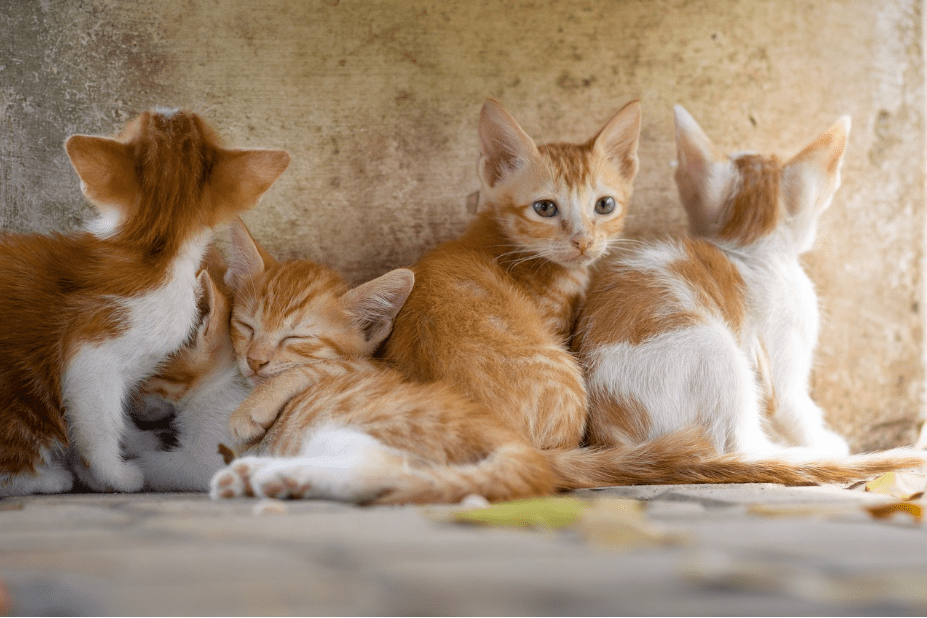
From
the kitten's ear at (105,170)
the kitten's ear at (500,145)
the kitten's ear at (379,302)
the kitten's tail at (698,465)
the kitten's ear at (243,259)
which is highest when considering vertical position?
the kitten's ear at (500,145)

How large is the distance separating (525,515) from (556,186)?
1120mm

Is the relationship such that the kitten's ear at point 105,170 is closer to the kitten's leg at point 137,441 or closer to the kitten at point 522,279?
the kitten's leg at point 137,441

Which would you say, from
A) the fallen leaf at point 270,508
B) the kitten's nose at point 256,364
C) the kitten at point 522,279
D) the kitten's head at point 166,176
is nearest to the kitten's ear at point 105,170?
the kitten's head at point 166,176

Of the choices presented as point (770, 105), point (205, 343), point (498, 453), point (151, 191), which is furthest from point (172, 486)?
point (770, 105)

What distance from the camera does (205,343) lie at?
1811 mm

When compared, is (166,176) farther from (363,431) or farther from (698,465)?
(698,465)

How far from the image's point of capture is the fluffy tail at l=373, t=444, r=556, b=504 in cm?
131

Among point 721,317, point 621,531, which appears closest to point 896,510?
point 621,531

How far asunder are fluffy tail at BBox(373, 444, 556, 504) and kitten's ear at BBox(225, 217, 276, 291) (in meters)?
0.82

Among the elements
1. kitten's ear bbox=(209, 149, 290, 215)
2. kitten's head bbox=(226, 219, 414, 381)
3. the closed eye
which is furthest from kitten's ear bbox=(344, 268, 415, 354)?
kitten's ear bbox=(209, 149, 290, 215)

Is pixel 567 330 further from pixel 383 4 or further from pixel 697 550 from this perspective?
pixel 383 4

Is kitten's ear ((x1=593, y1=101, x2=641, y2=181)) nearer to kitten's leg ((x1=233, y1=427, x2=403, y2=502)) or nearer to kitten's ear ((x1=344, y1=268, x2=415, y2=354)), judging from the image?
kitten's ear ((x1=344, y1=268, x2=415, y2=354))

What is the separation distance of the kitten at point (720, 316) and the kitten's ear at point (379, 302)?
0.52 m

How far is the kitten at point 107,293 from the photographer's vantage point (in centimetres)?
158
